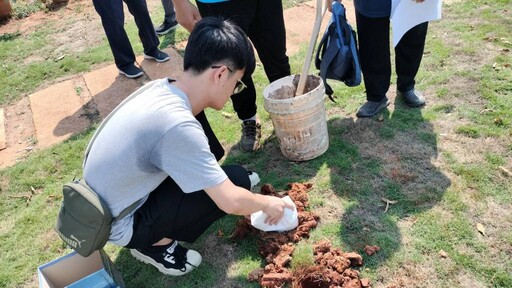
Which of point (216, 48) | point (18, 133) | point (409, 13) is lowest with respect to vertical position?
point (18, 133)

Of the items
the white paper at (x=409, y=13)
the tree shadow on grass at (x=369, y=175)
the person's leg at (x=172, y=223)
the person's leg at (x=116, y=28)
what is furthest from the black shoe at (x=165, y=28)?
the person's leg at (x=172, y=223)

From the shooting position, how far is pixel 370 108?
3.54 meters

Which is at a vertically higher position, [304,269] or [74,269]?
[74,269]

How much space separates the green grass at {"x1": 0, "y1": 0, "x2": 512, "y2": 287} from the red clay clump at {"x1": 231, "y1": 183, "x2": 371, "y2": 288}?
0.06 meters

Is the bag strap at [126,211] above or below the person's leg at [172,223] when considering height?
above

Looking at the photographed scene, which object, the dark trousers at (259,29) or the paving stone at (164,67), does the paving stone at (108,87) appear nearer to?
the paving stone at (164,67)

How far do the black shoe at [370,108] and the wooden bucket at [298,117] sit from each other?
48cm

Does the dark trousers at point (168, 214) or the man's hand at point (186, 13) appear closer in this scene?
the dark trousers at point (168, 214)

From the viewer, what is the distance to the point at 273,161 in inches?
131

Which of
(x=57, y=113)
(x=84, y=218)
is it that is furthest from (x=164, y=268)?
(x=57, y=113)

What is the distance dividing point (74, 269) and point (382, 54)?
8.32ft

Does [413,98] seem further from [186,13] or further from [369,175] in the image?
[186,13]

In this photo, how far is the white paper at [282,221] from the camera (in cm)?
251

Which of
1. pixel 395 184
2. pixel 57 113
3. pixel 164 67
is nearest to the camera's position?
pixel 395 184
